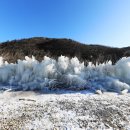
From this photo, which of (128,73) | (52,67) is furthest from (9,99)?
(128,73)

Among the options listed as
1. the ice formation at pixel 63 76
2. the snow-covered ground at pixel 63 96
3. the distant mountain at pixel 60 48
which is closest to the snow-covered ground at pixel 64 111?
the snow-covered ground at pixel 63 96

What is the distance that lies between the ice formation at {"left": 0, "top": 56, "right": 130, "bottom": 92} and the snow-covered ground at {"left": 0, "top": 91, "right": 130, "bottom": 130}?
0.91 metres

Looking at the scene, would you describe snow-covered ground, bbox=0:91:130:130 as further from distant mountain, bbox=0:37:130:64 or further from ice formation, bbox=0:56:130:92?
distant mountain, bbox=0:37:130:64

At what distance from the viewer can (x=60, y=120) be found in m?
6.32

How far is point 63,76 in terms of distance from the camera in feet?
33.3

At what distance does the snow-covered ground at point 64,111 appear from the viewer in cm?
608

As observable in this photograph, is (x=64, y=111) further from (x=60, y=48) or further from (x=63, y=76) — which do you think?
(x=60, y=48)

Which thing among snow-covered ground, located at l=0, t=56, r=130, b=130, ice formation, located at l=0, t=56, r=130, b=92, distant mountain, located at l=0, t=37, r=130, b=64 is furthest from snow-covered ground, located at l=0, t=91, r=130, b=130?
distant mountain, located at l=0, t=37, r=130, b=64

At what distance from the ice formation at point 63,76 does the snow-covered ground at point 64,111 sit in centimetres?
91

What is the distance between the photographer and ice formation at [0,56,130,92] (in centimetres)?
959

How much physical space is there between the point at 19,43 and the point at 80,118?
2288 centimetres

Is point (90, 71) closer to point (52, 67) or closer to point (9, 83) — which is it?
point (52, 67)

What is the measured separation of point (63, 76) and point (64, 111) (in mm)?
3371

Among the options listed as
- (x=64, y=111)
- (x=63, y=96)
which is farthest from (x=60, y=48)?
(x=64, y=111)
